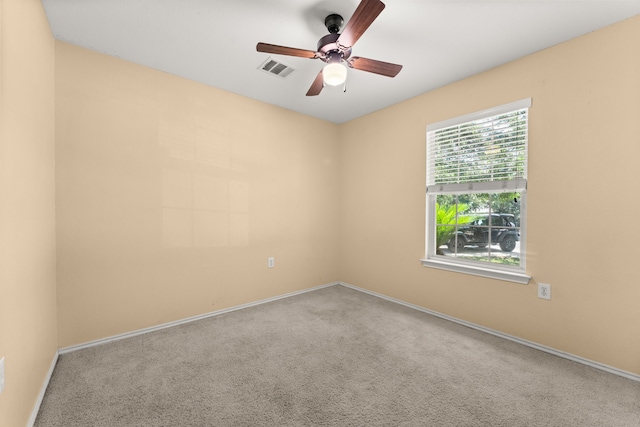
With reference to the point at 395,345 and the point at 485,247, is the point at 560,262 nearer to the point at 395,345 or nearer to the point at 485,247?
the point at 485,247

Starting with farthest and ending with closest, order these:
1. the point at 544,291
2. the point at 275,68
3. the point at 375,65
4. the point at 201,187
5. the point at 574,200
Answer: the point at 201,187, the point at 275,68, the point at 544,291, the point at 574,200, the point at 375,65

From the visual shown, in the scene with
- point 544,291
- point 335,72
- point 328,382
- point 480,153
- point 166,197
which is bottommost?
point 328,382

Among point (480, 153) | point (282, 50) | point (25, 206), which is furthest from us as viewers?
point (480, 153)

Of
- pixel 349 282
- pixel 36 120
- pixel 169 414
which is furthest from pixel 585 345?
pixel 36 120

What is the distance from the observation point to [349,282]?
4.14m

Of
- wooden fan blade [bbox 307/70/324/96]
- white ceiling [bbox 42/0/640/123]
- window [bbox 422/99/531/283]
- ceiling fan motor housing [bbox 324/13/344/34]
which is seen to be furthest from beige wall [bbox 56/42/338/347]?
window [bbox 422/99/531/283]

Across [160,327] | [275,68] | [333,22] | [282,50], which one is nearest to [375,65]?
[333,22]

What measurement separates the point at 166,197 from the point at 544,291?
358 centimetres

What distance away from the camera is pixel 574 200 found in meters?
2.14

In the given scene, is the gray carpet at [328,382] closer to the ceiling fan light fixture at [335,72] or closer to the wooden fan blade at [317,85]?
the ceiling fan light fixture at [335,72]

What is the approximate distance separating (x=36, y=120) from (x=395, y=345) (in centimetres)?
308

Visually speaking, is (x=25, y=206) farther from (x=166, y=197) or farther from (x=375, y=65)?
(x=375, y=65)

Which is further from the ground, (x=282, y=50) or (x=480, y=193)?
(x=282, y=50)

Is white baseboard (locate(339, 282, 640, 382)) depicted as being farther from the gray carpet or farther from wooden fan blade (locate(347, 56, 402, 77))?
wooden fan blade (locate(347, 56, 402, 77))
